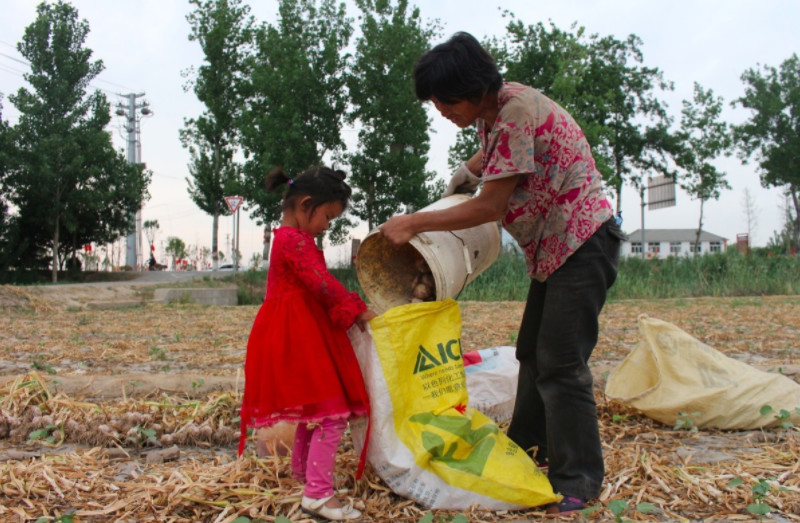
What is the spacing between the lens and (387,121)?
23047mm

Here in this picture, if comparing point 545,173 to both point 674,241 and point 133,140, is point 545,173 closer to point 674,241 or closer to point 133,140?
point 133,140

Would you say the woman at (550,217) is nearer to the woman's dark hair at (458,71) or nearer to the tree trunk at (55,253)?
the woman's dark hair at (458,71)

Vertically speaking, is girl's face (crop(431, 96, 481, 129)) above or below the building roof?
below

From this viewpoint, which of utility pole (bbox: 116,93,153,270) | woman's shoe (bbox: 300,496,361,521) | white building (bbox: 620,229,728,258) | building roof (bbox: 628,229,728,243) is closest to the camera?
woman's shoe (bbox: 300,496,361,521)

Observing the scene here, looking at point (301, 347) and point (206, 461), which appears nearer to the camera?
point (301, 347)

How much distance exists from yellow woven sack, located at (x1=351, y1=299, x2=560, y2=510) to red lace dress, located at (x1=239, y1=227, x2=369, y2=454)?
81 mm

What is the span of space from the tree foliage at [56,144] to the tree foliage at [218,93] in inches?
157

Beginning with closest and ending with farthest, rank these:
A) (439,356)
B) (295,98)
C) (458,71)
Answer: (458,71), (439,356), (295,98)

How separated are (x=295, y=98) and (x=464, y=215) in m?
21.7

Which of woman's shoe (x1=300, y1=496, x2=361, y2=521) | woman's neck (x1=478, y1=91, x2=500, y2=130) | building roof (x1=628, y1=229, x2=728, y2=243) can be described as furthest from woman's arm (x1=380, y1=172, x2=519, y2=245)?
building roof (x1=628, y1=229, x2=728, y2=243)

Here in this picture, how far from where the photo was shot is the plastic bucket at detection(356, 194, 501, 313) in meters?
2.49

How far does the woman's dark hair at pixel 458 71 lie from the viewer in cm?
225

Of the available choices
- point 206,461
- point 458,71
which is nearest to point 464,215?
point 458,71

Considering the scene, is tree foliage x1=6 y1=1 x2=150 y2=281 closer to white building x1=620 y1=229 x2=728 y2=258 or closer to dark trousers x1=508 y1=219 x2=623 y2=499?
dark trousers x1=508 y1=219 x2=623 y2=499
